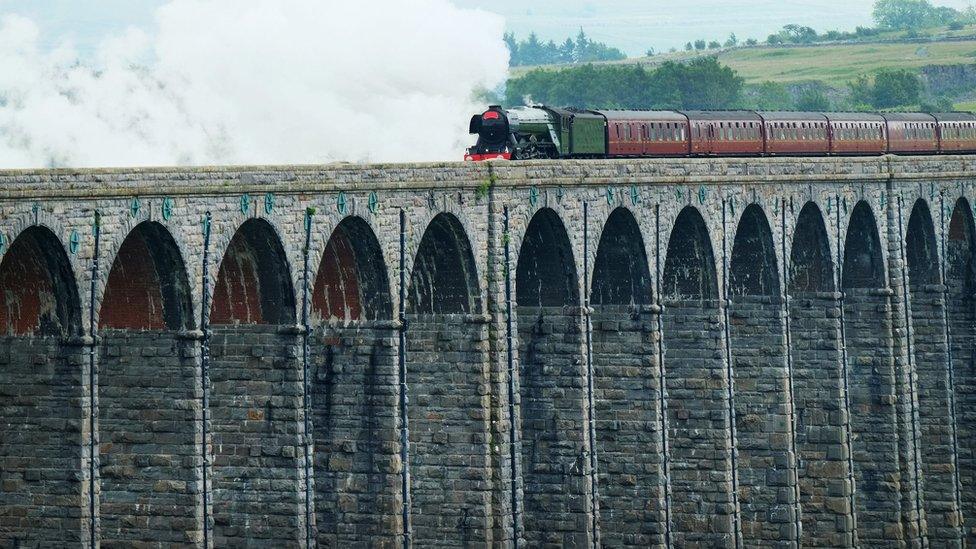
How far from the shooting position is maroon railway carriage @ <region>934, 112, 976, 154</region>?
→ 76625 millimetres

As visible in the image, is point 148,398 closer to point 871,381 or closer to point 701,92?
point 871,381

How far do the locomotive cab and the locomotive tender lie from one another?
24 mm

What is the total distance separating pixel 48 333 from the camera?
1505 inches

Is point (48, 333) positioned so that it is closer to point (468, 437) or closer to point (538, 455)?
point (468, 437)

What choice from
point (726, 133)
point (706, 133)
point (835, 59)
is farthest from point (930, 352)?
point (835, 59)

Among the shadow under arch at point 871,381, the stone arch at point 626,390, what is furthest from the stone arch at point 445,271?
the shadow under arch at point 871,381

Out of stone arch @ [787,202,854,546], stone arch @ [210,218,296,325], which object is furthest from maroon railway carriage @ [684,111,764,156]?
stone arch @ [210,218,296,325]

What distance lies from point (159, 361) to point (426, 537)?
8.88m

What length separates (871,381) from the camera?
62.5 meters

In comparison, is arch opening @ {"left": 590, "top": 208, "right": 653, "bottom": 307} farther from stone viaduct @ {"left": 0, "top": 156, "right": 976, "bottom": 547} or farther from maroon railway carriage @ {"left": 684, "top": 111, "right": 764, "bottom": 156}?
maroon railway carriage @ {"left": 684, "top": 111, "right": 764, "bottom": 156}

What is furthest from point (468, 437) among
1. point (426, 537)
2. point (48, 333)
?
point (48, 333)

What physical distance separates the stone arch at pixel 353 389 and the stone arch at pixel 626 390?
28.5ft

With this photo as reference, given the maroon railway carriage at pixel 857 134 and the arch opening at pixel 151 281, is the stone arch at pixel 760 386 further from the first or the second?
the arch opening at pixel 151 281

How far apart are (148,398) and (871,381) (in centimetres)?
2705
